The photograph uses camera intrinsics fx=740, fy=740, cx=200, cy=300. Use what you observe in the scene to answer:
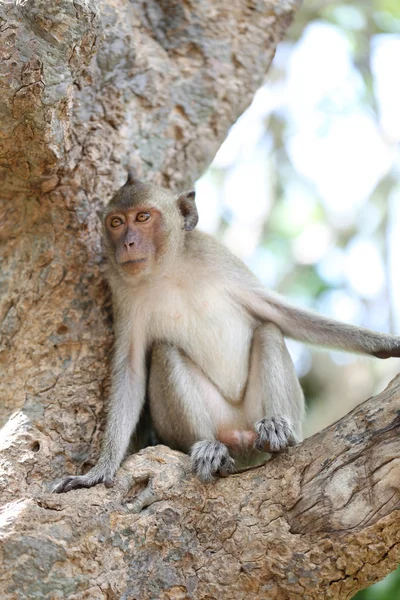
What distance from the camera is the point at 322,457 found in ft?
14.8

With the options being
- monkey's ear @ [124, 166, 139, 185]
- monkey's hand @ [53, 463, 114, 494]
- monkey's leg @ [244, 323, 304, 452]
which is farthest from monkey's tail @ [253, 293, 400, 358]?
monkey's hand @ [53, 463, 114, 494]

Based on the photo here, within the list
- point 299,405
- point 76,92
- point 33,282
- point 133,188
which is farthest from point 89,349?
point 76,92

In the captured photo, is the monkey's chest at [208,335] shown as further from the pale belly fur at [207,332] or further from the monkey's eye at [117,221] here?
the monkey's eye at [117,221]

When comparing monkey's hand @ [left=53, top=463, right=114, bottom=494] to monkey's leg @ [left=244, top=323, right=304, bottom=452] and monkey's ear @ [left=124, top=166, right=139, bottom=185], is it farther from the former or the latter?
monkey's ear @ [left=124, top=166, right=139, bottom=185]

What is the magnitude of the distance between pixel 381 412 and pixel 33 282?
2954 millimetres

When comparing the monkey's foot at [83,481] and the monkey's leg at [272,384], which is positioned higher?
the monkey's leg at [272,384]

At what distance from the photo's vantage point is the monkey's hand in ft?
15.8

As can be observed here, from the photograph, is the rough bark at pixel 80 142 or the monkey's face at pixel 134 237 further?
the monkey's face at pixel 134 237

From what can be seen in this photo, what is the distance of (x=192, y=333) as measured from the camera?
6.02 meters

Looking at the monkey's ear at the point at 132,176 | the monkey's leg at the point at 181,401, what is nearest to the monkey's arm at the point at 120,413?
the monkey's leg at the point at 181,401

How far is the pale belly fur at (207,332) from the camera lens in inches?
236

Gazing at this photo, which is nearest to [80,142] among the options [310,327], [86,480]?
[310,327]

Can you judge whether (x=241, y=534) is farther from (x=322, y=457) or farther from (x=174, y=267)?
(x=174, y=267)

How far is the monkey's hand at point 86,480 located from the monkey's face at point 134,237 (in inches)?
62.5
